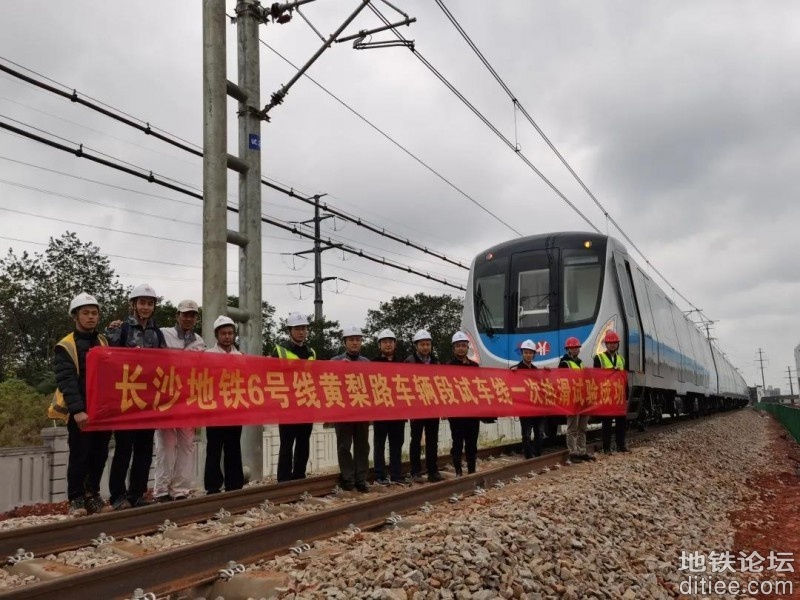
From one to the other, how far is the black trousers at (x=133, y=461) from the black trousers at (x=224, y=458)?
1.96 feet

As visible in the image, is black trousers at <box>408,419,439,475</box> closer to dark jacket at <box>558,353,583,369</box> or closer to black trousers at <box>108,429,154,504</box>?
dark jacket at <box>558,353,583,369</box>

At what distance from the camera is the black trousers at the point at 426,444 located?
26.7ft

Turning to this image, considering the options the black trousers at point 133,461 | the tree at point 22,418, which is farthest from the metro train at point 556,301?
the tree at point 22,418

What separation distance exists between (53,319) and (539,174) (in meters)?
26.7

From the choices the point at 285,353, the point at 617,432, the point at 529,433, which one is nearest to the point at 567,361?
the point at 529,433

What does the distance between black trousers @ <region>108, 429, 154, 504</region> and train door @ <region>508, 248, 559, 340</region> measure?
7.11 meters

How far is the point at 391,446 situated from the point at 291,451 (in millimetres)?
1253

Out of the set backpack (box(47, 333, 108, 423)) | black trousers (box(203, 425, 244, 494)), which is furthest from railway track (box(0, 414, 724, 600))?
backpack (box(47, 333, 108, 423))

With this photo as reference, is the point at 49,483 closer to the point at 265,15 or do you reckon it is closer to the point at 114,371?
the point at 114,371

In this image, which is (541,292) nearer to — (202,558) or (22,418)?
(202,558)

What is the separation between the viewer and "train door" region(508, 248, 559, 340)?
11.8 metres

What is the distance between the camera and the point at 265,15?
34.3 feet

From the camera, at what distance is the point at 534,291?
12.1 m

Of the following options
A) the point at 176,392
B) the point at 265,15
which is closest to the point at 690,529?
the point at 176,392
